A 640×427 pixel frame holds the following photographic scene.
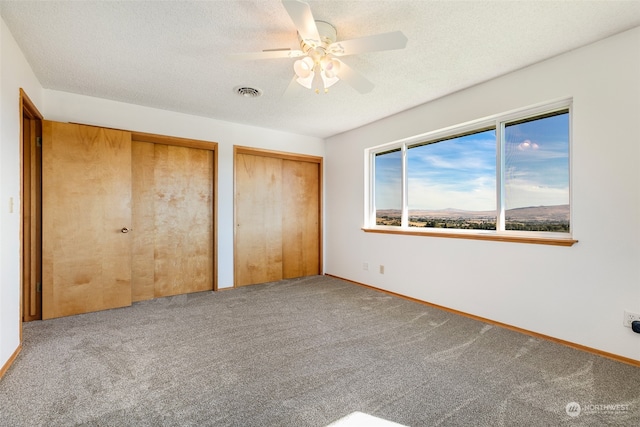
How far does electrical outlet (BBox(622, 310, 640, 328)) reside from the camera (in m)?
2.10

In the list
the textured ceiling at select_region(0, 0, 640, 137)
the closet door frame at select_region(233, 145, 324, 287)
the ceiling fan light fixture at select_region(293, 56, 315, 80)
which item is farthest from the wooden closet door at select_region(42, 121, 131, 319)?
the ceiling fan light fixture at select_region(293, 56, 315, 80)

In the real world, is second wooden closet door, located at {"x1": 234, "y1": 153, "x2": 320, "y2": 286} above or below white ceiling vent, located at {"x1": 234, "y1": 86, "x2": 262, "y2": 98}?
below

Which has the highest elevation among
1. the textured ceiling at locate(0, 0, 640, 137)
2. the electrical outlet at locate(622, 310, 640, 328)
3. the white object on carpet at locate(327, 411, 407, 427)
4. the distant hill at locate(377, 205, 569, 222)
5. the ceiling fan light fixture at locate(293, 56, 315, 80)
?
the textured ceiling at locate(0, 0, 640, 137)

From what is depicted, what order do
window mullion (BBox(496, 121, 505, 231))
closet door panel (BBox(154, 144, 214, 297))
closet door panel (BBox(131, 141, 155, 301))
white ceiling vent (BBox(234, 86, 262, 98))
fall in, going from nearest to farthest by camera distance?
window mullion (BBox(496, 121, 505, 231)), white ceiling vent (BBox(234, 86, 262, 98)), closet door panel (BBox(131, 141, 155, 301)), closet door panel (BBox(154, 144, 214, 297))

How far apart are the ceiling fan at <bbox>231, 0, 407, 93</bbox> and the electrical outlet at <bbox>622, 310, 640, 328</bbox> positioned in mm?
2462

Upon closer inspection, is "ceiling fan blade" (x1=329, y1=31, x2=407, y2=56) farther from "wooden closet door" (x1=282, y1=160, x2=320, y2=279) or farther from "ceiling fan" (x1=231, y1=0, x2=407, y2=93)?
"wooden closet door" (x1=282, y1=160, x2=320, y2=279)

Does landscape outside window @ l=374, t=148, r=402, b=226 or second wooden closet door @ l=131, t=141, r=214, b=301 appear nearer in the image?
second wooden closet door @ l=131, t=141, r=214, b=301

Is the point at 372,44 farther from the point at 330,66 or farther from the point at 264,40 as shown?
the point at 264,40

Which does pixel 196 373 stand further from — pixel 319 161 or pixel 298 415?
pixel 319 161

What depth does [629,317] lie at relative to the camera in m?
2.13

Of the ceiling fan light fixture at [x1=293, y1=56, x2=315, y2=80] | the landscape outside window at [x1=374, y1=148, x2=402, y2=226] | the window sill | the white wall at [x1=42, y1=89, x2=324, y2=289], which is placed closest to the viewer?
the ceiling fan light fixture at [x1=293, y1=56, x2=315, y2=80]

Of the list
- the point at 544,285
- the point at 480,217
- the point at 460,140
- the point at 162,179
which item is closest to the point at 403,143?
the point at 460,140

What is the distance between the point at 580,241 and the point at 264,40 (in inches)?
115

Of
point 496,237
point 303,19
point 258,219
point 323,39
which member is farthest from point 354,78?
point 258,219
